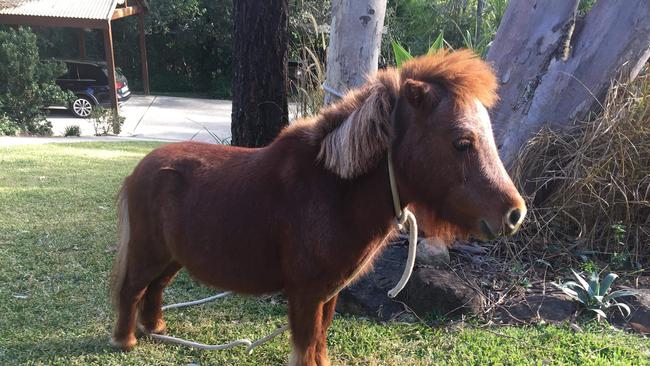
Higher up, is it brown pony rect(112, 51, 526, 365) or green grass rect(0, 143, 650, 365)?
brown pony rect(112, 51, 526, 365)

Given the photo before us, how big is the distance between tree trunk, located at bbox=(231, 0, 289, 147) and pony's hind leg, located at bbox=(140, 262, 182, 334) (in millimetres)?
1520

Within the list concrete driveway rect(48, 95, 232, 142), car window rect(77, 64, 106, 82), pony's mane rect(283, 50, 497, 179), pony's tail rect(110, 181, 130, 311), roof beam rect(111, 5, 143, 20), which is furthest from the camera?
roof beam rect(111, 5, 143, 20)

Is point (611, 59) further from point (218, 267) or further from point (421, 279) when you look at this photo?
point (218, 267)

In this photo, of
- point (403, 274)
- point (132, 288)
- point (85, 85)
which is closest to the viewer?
point (403, 274)

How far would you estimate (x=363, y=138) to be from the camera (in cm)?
193

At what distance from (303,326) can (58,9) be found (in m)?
16.9

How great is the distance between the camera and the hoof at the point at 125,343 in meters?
2.84

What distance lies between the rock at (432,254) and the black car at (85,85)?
15.9 metres

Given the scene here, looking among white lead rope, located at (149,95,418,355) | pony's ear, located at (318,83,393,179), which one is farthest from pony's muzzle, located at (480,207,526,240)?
pony's ear, located at (318,83,393,179)

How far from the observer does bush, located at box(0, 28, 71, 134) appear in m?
12.6

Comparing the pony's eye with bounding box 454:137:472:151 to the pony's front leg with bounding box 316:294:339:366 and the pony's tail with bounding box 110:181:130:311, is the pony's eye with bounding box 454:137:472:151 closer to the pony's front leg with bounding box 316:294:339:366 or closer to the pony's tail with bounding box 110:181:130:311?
the pony's front leg with bounding box 316:294:339:366

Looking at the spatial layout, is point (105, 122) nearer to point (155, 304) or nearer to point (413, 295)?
point (155, 304)

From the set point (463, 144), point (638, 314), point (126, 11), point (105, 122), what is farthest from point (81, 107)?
point (463, 144)

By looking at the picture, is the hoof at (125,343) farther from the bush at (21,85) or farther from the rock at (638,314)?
the bush at (21,85)
